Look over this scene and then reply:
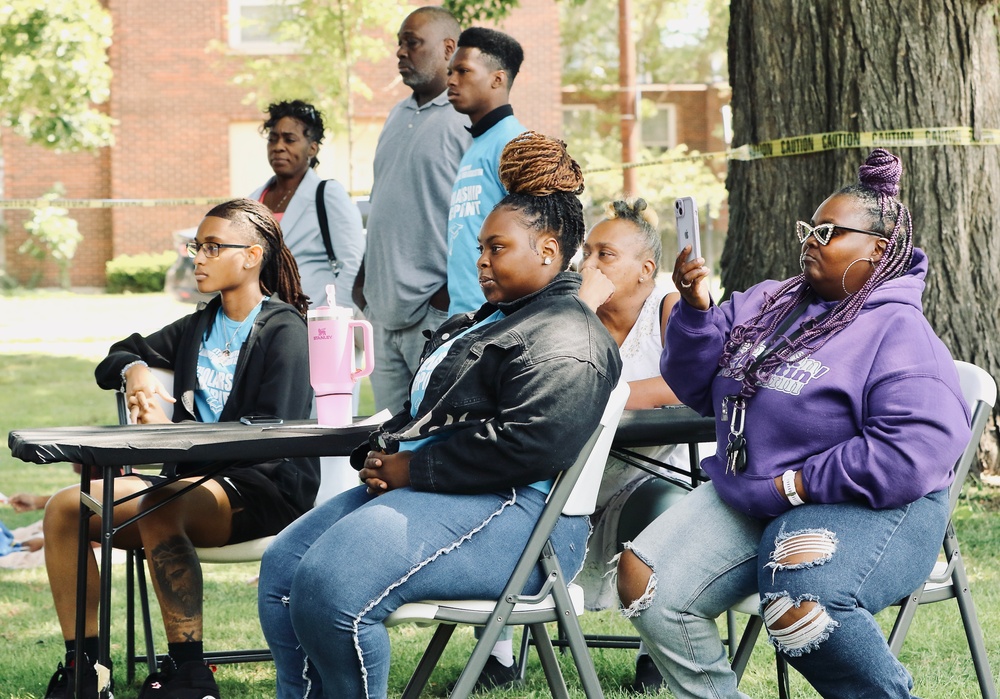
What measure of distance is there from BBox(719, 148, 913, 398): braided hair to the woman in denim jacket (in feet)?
1.26

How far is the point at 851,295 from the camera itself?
3.02m

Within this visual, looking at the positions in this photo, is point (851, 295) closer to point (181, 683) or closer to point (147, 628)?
point (181, 683)

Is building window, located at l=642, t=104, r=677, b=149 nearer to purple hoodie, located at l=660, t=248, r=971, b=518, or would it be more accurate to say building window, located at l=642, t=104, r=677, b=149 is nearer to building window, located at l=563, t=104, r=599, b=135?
building window, located at l=563, t=104, r=599, b=135

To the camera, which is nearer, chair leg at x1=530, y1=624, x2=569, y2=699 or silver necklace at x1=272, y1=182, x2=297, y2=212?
chair leg at x1=530, y1=624, x2=569, y2=699

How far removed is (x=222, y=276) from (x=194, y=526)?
0.80 meters

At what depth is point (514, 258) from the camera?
3004 millimetres

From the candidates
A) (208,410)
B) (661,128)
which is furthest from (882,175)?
(661,128)

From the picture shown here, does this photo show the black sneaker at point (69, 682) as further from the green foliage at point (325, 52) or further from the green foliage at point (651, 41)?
the green foliage at point (651, 41)

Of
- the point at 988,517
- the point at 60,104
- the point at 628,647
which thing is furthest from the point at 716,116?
the point at 628,647

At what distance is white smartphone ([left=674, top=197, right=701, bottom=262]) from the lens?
3078 mm

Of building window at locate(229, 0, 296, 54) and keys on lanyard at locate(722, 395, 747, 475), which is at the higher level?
building window at locate(229, 0, 296, 54)

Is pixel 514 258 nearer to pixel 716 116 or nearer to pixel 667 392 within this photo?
pixel 667 392

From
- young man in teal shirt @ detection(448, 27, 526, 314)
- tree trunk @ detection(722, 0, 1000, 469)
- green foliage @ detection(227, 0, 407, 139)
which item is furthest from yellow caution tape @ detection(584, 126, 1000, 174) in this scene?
green foliage @ detection(227, 0, 407, 139)

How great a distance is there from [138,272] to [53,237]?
1.54 m
